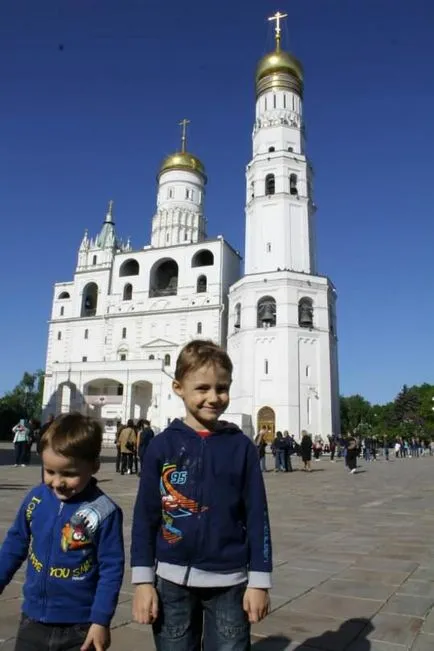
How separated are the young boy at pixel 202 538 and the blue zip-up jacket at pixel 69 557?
0.13 m

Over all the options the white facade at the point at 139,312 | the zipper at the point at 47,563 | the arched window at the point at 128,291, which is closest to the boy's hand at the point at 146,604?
the zipper at the point at 47,563

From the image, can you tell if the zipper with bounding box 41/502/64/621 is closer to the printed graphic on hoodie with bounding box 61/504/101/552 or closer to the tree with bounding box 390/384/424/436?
the printed graphic on hoodie with bounding box 61/504/101/552

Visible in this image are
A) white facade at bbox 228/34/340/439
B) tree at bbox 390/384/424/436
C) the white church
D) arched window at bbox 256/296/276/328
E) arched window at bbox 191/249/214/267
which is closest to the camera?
white facade at bbox 228/34/340/439

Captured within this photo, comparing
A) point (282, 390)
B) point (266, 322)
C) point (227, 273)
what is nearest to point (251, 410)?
point (282, 390)

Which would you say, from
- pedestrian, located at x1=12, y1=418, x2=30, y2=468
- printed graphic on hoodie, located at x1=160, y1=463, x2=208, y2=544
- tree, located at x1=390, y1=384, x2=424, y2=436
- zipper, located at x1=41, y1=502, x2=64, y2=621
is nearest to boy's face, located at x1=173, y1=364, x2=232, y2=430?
printed graphic on hoodie, located at x1=160, y1=463, x2=208, y2=544

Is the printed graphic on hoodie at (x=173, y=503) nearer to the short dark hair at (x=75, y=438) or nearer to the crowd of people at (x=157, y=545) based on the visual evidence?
the crowd of people at (x=157, y=545)

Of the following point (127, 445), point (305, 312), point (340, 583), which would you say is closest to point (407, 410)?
point (305, 312)

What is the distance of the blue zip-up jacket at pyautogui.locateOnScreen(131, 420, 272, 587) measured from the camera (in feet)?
6.93

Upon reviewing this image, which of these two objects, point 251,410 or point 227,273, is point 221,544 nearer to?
point 251,410

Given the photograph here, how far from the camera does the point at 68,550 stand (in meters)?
2.07

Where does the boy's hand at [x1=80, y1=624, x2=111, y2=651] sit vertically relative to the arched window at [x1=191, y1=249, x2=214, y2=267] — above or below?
below

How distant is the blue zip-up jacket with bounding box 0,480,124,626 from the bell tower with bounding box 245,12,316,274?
3993cm

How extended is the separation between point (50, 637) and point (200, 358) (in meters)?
1.24

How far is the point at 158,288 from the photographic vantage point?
2026 inches
